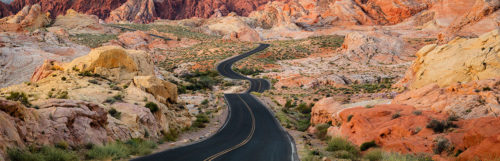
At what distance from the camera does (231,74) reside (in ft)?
220

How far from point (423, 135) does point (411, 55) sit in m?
69.0

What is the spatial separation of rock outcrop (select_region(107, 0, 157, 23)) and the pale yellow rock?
6342 inches

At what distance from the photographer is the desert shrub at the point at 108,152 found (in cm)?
1250

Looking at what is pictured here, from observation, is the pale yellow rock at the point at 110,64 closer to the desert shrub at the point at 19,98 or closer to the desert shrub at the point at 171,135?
the desert shrub at the point at 171,135

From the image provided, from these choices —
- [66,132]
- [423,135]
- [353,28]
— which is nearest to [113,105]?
[66,132]

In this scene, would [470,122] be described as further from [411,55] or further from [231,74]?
[411,55]

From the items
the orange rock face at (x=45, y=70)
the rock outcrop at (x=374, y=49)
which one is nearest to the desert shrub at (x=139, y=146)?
the orange rock face at (x=45, y=70)

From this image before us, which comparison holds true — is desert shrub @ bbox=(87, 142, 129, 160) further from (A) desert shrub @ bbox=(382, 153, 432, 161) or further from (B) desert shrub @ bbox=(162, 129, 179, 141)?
(A) desert shrub @ bbox=(382, 153, 432, 161)

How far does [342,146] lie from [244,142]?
6627 mm

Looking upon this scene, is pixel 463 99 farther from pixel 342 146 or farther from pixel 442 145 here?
pixel 342 146

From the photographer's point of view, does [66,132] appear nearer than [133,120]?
Yes

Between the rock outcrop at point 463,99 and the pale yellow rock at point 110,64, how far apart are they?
73.1 feet

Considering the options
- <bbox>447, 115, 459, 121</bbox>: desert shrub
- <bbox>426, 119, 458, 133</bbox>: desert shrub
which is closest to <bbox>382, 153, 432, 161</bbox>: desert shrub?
<bbox>426, 119, 458, 133</bbox>: desert shrub

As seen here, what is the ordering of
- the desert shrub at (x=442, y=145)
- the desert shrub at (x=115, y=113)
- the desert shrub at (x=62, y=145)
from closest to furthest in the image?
1. the desert shrub at (x=62, y=145)
2. the desert shrub at (x=442, y=145)
3. the desert shrub at (x=115, y=113)
